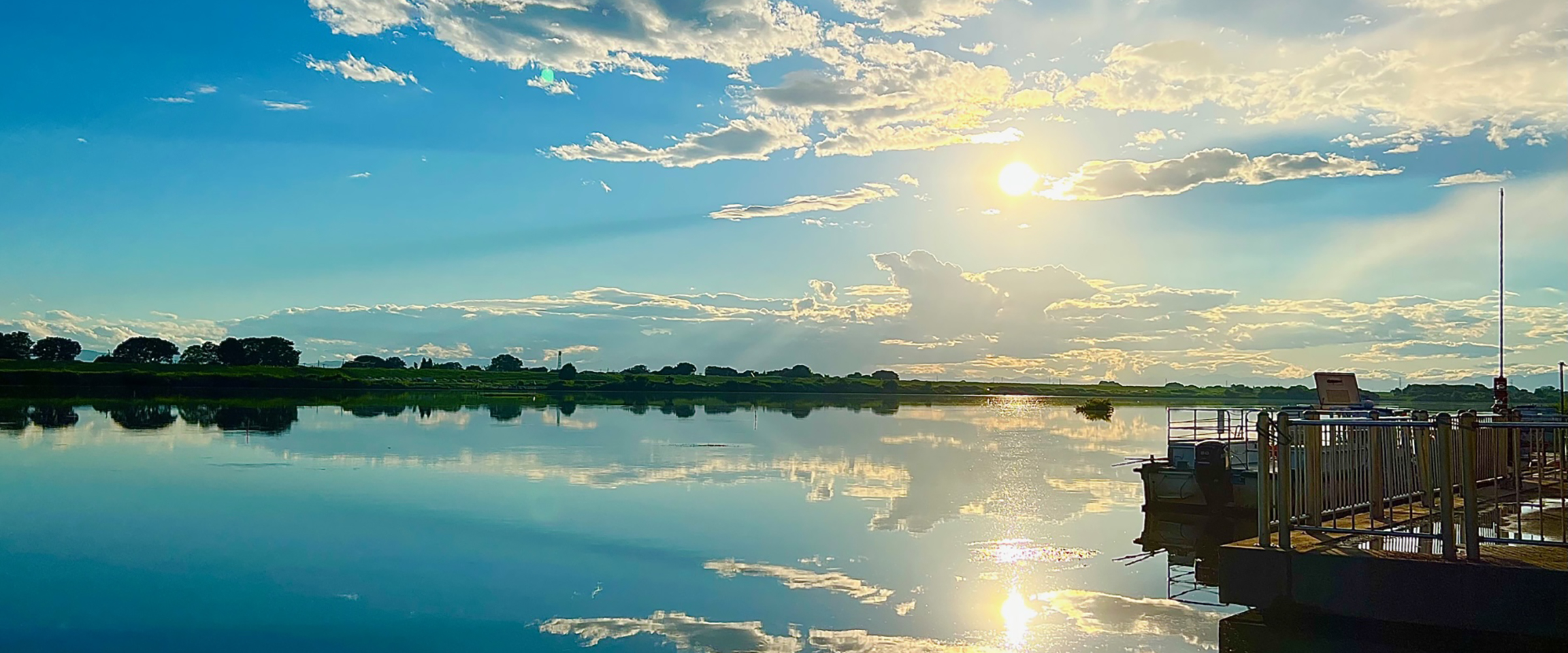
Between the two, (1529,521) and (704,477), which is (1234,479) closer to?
(1529,521)

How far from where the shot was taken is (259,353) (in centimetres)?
16188

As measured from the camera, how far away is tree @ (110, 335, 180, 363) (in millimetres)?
165375

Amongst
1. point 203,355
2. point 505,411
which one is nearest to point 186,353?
point 203,355

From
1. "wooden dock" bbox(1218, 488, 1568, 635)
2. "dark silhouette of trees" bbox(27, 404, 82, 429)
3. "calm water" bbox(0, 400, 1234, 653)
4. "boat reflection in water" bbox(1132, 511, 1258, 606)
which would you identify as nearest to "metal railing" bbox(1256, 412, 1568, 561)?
"wooden dock" bbox(1218, 488, 1568, 635)

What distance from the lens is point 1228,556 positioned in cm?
1172

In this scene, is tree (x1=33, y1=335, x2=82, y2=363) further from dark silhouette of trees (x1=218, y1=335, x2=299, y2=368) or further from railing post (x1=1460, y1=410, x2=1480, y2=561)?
railing post (x1=1460, y1=410, x2=1480, y2=561)

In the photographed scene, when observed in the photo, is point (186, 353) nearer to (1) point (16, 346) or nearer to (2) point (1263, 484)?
(1) point (16, 346)

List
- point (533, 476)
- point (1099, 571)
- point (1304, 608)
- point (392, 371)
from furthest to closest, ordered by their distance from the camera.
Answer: point (392, 371), point (533, 476), point (1099, 571), point (1304, 608)

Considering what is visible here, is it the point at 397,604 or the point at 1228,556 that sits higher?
the point at 1228,556

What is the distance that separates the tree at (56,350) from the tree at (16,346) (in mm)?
1778

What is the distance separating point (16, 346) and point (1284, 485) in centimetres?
18174

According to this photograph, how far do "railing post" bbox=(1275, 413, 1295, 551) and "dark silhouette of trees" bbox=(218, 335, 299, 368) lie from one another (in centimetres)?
16626

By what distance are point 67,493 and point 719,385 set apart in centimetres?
17280

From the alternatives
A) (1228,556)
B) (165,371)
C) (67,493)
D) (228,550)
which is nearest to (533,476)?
(67,493)
